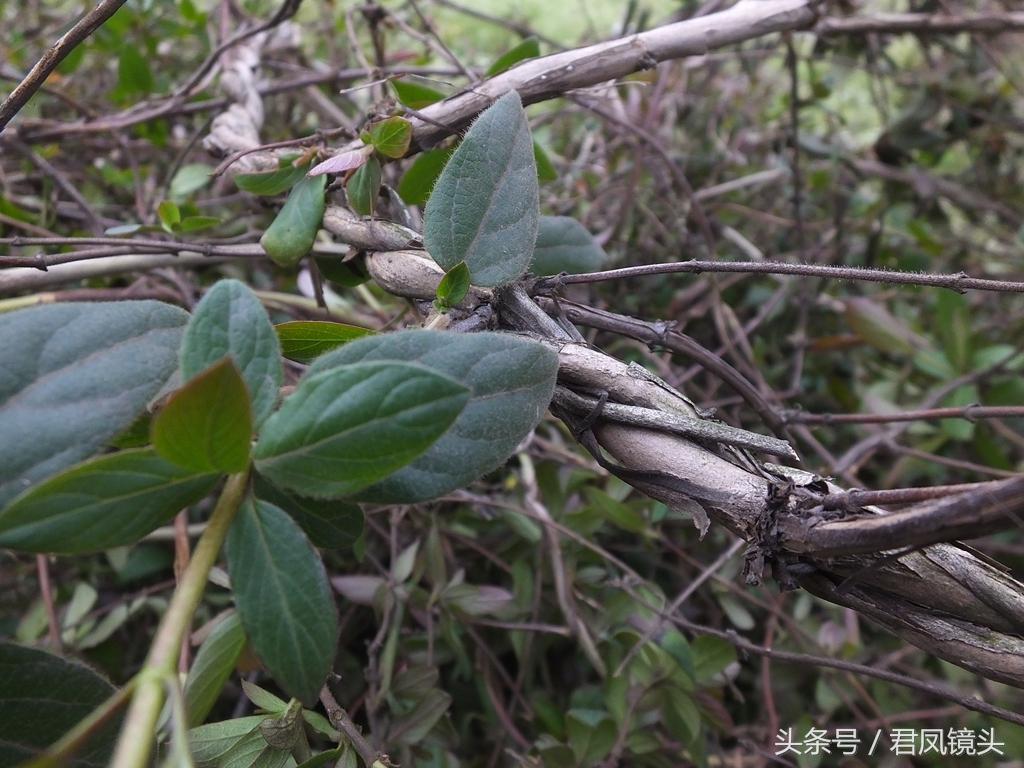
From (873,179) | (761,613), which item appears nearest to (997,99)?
(873,179)

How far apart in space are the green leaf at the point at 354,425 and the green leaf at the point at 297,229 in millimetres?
215

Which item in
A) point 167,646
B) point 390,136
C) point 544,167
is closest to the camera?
point 167,646

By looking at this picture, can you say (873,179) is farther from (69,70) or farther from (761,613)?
(69,70)

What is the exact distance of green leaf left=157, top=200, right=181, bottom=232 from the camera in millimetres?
556

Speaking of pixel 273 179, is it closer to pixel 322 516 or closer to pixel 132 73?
pixel 322 516

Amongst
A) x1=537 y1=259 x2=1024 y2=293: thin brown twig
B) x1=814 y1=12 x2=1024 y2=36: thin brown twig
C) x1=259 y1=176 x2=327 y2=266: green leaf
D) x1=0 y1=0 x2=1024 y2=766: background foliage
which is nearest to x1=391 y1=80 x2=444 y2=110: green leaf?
x1=0 y1=0 x2=1024 y2=766: background foliage

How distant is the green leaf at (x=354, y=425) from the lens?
0.86 feet

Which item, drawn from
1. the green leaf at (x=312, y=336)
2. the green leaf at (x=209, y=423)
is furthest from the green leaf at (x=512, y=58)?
the green leaf at (x=209, y=423)

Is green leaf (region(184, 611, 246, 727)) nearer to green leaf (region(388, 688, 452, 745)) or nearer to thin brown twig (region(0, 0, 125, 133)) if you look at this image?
green leaf (region(388, 688, 452, 745))

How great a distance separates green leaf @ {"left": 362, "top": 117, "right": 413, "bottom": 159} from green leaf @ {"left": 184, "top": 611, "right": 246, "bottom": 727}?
282mm

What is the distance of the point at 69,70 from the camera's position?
2.87 feet

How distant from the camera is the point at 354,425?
270 mm

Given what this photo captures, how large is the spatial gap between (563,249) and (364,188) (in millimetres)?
145

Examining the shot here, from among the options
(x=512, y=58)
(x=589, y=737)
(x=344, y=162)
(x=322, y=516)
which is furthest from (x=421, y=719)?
(x=512, y=58)
